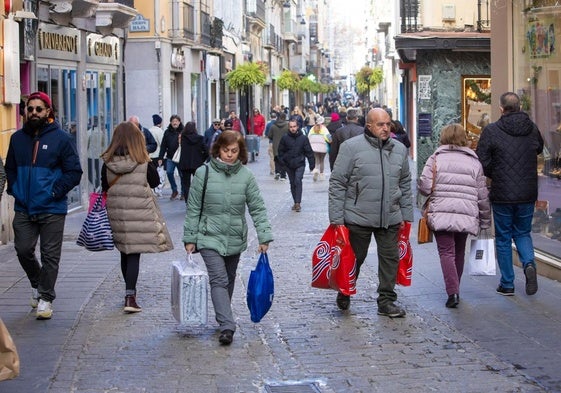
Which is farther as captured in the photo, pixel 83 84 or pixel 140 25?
pixel 140 25

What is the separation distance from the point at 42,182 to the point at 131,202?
2.67ft

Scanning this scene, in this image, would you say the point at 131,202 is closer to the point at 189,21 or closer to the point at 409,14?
the point at 409,14

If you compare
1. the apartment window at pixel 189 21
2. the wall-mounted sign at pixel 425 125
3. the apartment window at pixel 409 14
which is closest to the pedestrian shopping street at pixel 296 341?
the wall-mounted sign at pixel 425 125

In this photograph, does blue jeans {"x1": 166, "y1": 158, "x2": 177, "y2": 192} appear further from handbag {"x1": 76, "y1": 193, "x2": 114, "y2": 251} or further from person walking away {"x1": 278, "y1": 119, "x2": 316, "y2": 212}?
handbag {"x1": 76, "y1": 193, "x2": 114, "y2": 251}

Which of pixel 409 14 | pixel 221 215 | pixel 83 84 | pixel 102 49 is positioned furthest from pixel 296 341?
pixel 409 14

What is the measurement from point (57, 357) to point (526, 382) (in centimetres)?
322

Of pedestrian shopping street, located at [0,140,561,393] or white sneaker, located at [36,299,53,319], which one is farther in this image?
white sneaker, located at [36,299,53,319]

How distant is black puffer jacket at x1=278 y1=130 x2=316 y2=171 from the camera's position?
2077 centimetres

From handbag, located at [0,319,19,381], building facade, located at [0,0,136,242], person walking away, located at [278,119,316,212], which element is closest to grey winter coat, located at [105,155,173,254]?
handbag, located at [0,319,19,381]

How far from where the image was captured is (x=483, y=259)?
411 inches

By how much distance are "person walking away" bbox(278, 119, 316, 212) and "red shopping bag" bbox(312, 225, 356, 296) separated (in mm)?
10669

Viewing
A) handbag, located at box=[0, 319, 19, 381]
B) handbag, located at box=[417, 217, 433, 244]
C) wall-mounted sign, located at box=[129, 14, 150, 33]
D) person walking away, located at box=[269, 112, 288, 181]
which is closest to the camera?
handbag, located at box=[0, 319, 19, 381]

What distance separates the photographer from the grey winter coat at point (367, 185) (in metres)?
9.46

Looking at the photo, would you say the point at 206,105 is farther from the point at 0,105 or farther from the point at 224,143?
the point at 224,143
